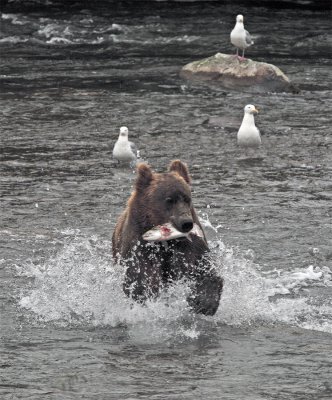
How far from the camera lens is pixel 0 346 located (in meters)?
8.82

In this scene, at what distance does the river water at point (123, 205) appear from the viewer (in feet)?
27.1

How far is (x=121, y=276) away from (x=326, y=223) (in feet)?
12.8

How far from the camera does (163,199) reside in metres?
8.88

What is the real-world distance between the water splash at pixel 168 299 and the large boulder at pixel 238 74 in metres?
10.2

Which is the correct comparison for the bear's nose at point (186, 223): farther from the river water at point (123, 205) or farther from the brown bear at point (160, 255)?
the river water at point (123, 205)

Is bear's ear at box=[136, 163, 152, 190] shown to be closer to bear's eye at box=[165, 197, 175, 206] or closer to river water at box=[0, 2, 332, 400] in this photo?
bear's eye at box=[165, 197, 175, 206]

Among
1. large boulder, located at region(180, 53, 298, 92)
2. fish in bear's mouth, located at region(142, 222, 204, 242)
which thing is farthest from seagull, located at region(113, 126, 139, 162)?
fish in bear's mouth, located at region(142, 222, 204, 242)

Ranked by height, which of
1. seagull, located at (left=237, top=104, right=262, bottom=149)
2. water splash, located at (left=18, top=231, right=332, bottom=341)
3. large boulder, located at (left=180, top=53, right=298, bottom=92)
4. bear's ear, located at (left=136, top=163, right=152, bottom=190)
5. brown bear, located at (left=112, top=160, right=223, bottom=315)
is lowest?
large boulder, located at (left=180, top=53, right=298, bottom=92)

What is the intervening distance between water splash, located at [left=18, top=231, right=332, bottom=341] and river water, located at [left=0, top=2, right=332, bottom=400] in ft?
0.06

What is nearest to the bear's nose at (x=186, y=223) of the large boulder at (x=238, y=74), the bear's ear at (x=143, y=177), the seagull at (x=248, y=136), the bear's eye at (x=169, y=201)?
the bear's eye at (x=169, y=201)

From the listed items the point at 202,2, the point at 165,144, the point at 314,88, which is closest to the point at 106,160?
the point at 165,144

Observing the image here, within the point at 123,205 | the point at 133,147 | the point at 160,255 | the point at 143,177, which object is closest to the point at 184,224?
the point at 160,255

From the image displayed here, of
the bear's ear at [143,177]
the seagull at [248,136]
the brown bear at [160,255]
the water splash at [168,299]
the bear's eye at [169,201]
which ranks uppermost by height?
the bear's ear at [143,177]

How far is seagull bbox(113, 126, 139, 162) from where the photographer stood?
1593 centimetres
